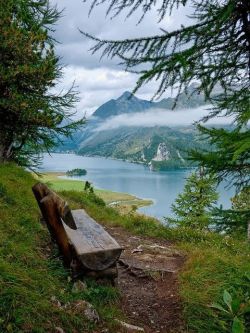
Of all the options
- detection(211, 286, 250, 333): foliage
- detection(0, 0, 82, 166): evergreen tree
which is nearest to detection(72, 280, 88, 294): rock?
detection(211, 286, 250, 333): foliage

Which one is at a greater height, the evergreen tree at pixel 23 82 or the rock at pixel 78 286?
the evergreen tree at pixel 23 82

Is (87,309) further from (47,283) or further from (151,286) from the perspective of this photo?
(151,286)

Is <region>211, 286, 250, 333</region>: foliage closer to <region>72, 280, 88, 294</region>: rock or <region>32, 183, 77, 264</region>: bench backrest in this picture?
<region>72, 280, 88, 294</region>: rock

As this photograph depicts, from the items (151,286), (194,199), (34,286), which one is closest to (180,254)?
→ (151,286)

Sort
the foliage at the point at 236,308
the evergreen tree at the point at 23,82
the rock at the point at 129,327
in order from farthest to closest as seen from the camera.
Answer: the evergreen tree at the point at 23,82, the rock at the point at 129,327, the foliage at the point at 236,308

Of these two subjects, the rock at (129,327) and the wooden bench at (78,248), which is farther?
the wooden bench at (78,248)

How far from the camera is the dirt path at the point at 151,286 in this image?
243 inches

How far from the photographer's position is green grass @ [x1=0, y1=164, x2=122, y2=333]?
15.5ft

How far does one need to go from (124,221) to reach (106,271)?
7.34m

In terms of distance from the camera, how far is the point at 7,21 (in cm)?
1539

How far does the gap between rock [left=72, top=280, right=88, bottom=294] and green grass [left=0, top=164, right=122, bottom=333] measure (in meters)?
0.08

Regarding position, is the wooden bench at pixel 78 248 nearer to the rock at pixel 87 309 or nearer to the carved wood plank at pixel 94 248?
the carved wood plank at pixel 94 248

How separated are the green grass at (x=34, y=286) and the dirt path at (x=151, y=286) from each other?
1.79ft

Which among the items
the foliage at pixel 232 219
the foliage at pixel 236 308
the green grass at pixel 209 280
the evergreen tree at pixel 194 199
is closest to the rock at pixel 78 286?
the green grass at pixel 209 280
